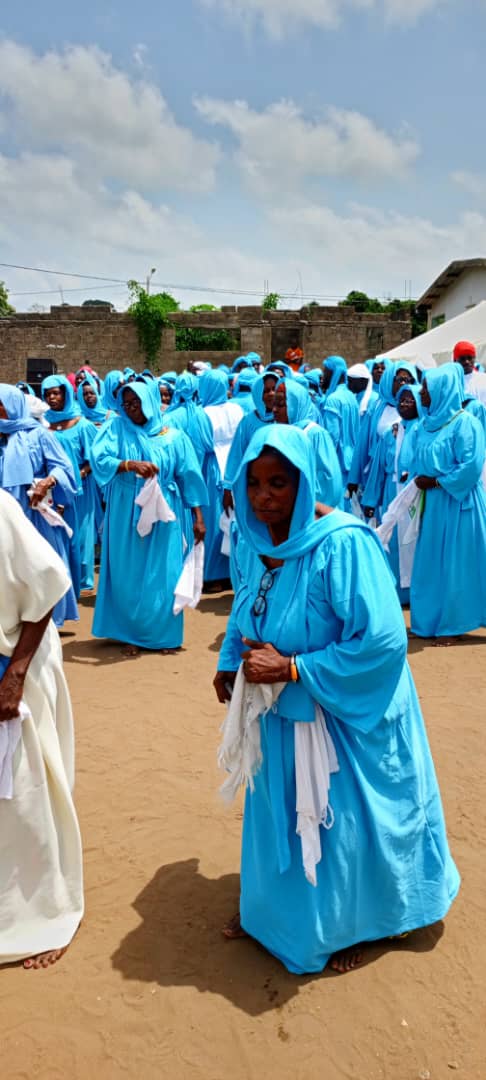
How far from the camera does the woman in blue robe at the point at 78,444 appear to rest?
25.9 ft

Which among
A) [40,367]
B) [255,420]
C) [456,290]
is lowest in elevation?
[255,420]

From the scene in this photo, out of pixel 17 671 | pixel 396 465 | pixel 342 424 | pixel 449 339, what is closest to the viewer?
pixel 17 671

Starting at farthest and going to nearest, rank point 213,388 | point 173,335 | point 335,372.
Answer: point 173,335 → point 335,372 → point 213,388

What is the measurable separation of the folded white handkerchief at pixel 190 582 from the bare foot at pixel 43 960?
3049mm

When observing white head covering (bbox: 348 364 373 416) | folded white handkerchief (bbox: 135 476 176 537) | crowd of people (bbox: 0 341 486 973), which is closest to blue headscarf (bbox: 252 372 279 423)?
folded white handkerchief (bbox: 135 476 176 537)

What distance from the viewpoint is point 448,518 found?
653 cm

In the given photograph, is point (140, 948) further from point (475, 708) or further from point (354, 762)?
point (475, 708)

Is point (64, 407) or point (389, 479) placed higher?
point (64, 407)

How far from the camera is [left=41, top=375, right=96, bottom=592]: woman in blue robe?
790 cm

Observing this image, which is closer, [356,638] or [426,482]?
[356,638]

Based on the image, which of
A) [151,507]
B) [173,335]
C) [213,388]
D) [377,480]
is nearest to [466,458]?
[377,480]

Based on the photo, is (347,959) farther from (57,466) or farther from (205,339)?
(205,339)

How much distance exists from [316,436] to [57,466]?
2170 mm

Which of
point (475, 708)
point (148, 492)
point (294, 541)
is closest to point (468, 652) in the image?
point (475, 708)
